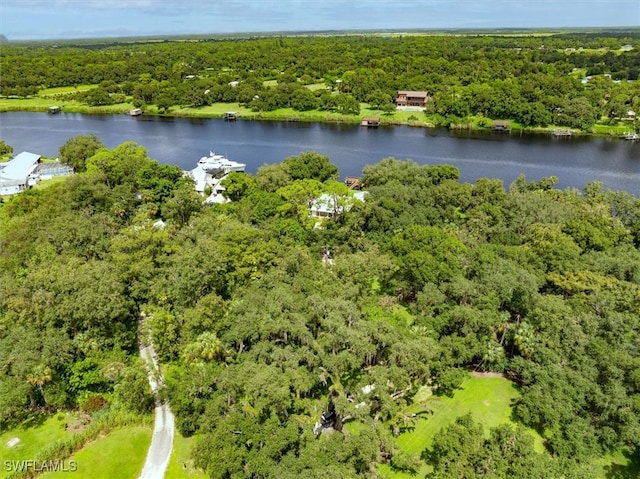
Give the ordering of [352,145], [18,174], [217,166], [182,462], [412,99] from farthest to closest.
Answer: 1. [412,99]
2. [352,145]
3. [217,166]
4. [18,174]
5. [182,462]

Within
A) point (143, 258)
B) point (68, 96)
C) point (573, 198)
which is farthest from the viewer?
point (68, 96)

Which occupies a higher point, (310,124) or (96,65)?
(96,65)

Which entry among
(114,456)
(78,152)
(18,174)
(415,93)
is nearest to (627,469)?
(114,456)

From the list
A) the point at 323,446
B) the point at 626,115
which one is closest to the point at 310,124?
the point at 626,115

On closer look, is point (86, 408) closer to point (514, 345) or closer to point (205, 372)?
point (205, 372)

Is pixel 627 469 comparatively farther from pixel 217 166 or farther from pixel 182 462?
pixel 217 166
